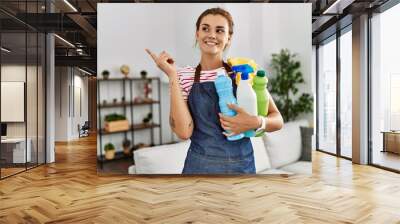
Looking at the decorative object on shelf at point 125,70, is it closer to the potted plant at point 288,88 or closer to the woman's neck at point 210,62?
the woman's neck at point 210,62

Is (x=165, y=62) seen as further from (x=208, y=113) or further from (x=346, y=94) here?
(x=346, y=94)

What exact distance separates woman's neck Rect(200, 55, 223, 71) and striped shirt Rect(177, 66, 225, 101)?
62 millimetres

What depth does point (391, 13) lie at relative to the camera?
623cm

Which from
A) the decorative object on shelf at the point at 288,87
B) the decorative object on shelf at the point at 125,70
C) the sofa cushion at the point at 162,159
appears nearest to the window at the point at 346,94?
the decorative object on shelf at the point at 288,87

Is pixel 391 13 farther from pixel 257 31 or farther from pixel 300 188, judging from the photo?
pixel 300 188

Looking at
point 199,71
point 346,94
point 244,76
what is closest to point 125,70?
point 199,71

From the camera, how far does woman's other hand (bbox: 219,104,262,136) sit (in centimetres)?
495

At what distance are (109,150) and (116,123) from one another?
0.39 metres

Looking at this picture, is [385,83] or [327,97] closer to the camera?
[385,83]

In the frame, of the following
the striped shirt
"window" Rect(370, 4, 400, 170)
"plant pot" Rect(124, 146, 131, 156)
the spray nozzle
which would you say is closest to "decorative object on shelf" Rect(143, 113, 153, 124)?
"plant pot" Rect(124, 146, 131, 156)

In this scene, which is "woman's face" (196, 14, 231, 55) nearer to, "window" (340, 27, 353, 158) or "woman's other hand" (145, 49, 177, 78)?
"woman's other hand" (145, 49, 177, 78)

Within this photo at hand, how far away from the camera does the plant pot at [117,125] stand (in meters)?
5.18

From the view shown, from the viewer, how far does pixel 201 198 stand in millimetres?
4156

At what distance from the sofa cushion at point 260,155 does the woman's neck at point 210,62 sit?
108 centimetres
